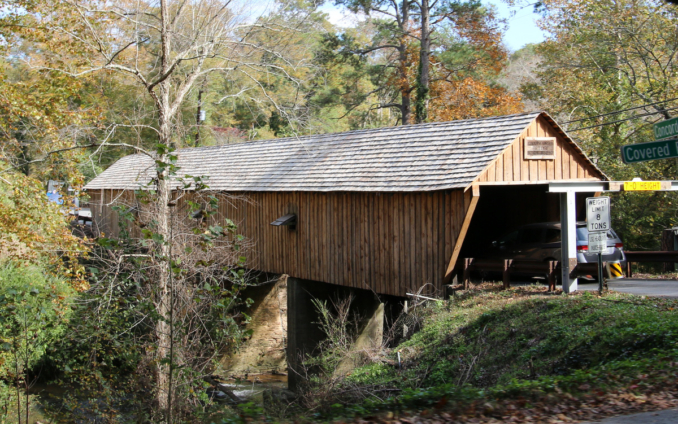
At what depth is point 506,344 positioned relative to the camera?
28.6ft

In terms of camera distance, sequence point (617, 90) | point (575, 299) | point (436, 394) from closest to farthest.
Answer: point (436, 394)
point (575, 299)
point (617, 90)

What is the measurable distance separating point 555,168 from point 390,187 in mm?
3686

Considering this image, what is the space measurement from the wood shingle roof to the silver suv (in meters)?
2.37

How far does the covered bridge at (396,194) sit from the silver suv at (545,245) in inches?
38.5

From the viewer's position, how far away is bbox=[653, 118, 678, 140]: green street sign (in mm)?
5816

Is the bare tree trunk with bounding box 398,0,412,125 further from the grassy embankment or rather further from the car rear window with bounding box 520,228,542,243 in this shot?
the grassy embankment

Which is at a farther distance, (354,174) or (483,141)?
(354,174)

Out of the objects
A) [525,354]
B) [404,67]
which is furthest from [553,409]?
[404,67]

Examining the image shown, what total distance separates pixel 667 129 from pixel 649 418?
294 centimetres

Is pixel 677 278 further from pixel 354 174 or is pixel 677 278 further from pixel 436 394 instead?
pixel 436 394

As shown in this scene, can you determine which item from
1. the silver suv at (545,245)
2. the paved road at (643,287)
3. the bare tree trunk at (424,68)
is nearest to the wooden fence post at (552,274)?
the paved road at (643,287)

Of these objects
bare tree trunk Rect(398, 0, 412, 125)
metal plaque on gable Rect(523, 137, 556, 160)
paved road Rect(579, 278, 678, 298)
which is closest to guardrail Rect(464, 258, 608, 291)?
paved road Rect(579, 278, 678, 298)

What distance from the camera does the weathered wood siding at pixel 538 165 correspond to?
1141 centimetres

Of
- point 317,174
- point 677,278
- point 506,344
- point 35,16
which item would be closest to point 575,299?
point 506,344
